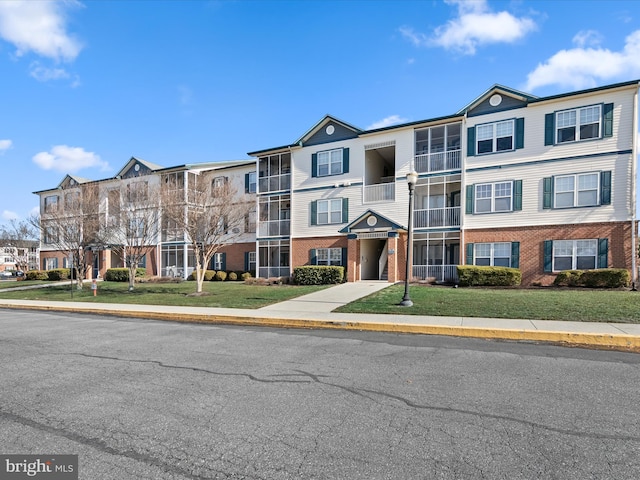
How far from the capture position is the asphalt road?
3.08 m

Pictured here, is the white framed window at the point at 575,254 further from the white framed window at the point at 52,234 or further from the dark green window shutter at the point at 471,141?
the white framed window at the point at 52,234

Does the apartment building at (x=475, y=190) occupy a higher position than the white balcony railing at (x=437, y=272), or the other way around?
the apartment building at (x=475, y=190)

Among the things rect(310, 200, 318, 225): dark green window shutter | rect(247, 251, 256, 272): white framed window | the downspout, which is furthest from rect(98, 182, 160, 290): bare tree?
the downspout

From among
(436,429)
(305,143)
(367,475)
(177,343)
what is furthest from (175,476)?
(305,143)

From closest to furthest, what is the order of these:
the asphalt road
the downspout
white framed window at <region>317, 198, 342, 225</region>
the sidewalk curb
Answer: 1. the asphalt road
2. the sidewalk curb
3. the downspout
4. white framed window at <region>317, 198, 342, 225</region>

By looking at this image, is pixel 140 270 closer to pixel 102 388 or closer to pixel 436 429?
pixel 102 388

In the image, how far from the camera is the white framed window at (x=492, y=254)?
20469 mm

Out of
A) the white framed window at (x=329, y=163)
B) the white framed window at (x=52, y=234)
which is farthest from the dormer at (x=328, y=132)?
the white framed window at (x=52, y=234)

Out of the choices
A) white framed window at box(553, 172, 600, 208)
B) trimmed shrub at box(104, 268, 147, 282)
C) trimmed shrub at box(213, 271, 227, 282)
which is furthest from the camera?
trimmed shrub at box(104, 268, 147, 282)

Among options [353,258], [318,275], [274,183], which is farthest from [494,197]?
[274,183]

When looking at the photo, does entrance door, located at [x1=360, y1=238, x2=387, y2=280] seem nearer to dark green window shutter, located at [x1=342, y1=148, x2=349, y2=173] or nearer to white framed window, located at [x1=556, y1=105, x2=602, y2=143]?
dark green window shutter, located at [x1=342, y1=148, x2=349, y2=173]

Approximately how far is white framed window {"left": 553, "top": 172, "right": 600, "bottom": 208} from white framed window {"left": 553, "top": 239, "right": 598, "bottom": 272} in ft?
6.22

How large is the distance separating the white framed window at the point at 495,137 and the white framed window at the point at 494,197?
196 cm

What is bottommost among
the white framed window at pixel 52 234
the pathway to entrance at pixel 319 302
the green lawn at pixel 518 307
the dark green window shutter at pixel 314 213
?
the pathway to entrance at pixel 319 302
